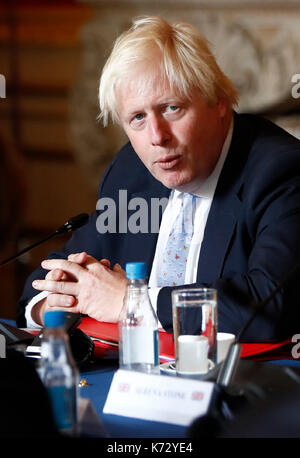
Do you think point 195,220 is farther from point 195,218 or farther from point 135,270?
point 135,270

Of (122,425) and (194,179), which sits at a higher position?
(194,179)

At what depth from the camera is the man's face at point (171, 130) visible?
1.74 metres

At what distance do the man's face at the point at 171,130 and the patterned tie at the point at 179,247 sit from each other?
90mm

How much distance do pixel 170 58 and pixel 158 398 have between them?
41.4 inches

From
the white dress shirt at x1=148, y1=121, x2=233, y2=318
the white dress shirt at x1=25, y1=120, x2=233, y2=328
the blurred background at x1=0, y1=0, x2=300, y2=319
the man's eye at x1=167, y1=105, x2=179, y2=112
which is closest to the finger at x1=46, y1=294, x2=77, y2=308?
the white dress shirt at x1=25, y1=120, x2=233, y2=328

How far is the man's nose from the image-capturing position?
68.6 inches

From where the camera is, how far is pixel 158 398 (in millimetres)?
947

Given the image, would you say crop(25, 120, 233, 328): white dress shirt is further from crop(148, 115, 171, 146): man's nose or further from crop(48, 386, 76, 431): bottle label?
crop(48, 386, 76, 431): bottle label

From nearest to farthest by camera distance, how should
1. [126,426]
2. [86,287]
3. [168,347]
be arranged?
[126,426]
[168,347]
[86,287]

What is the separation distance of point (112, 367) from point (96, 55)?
304 cm

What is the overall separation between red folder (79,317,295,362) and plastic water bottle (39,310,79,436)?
0.46 metres

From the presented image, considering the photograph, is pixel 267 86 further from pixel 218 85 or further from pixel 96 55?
pixel 218 85

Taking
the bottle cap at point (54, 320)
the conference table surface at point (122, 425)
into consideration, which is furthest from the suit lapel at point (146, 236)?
the bottle cap at point (54, 320)

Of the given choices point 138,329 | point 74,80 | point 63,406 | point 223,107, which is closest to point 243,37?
point 74,80
